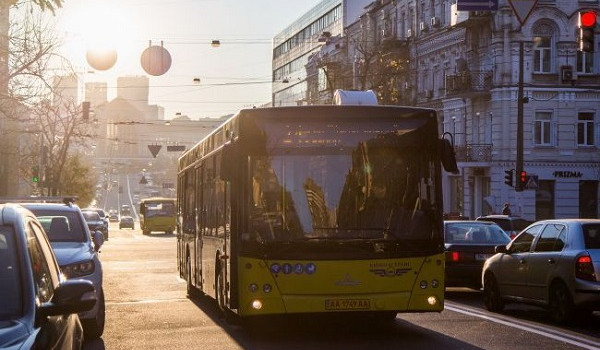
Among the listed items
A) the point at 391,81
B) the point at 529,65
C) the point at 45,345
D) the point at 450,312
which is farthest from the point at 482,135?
the point at 45,345

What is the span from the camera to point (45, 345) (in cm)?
586

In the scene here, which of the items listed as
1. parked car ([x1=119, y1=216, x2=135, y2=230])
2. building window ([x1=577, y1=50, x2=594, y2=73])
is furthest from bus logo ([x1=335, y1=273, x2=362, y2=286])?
parked car ([x1=119, y1=216, x2=135, y2=230])

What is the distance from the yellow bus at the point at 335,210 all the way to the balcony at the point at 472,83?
43.5m

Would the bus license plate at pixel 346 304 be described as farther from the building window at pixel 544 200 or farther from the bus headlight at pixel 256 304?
the building window at pixel 544 200

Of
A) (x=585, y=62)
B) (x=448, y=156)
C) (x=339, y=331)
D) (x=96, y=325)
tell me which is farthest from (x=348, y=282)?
(x=585, y=62)

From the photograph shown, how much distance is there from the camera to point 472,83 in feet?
190

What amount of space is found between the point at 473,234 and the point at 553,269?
258 inches

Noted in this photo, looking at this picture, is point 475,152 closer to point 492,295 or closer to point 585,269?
point 492,295

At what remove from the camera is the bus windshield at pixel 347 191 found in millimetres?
13859

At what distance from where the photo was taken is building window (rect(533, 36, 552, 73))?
56875mm

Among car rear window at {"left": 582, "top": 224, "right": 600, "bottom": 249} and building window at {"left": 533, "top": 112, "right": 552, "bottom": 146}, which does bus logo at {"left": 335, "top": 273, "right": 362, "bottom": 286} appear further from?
building window at {"left": 533, "top": 112, "right": 552, "bottom": 146}

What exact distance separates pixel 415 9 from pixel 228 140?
54.3 meters

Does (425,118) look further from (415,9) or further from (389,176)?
(415,9)

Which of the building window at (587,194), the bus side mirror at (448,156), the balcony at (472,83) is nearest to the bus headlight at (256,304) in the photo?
the bus side mirror at (448,156)
